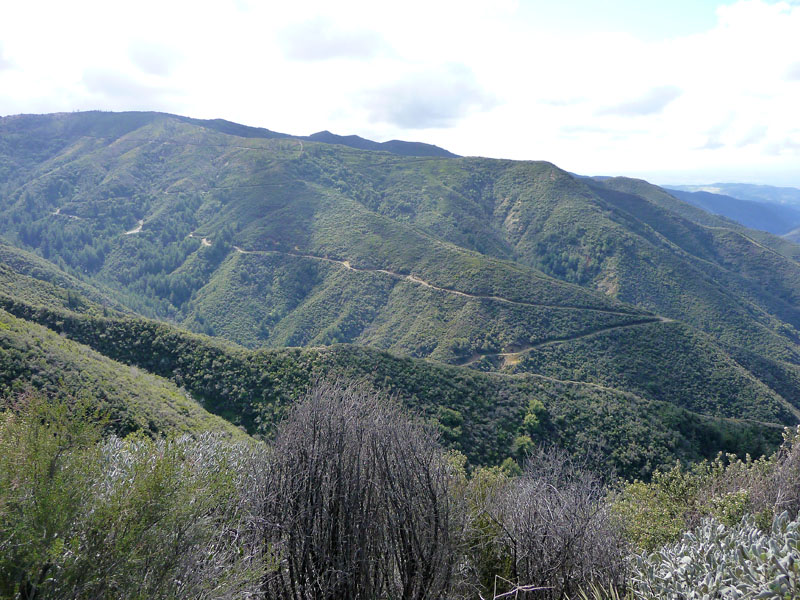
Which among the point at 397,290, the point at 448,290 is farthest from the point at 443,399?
the point at 397,290

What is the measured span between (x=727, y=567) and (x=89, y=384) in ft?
77.2

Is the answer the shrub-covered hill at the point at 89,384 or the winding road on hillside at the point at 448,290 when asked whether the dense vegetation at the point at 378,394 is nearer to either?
the shrub-covered hill at the point at 89,384

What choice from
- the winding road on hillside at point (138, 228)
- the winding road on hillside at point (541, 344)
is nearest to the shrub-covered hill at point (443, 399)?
the winding road on hillside at point (541, 344)

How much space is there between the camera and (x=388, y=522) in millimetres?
8922

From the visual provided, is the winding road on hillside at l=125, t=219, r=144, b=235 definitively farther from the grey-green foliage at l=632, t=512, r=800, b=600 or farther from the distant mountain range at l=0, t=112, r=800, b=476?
the grey-green foliage at l=632, t=512, r=800, b=600

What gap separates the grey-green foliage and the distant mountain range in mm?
20035

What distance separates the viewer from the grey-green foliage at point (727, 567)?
5.36m

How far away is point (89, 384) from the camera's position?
21000 mm

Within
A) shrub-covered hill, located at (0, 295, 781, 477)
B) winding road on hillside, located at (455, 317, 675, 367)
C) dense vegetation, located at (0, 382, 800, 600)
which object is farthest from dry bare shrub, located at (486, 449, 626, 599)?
winding road on hillside, located at (455, 317, 675, 367)

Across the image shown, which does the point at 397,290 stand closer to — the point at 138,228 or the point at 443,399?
the point at 443,399

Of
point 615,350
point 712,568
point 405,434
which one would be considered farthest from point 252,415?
point 615,350

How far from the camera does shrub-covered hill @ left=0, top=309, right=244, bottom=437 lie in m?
19.3

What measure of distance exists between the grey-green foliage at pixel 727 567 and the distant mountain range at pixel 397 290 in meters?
20.0

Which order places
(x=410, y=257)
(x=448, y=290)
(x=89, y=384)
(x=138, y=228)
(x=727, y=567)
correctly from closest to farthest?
(x=727, y=567) < (x=89, y=384) < (x=448, y=290) < (x=410, y=257) < (x=138, y=228)
